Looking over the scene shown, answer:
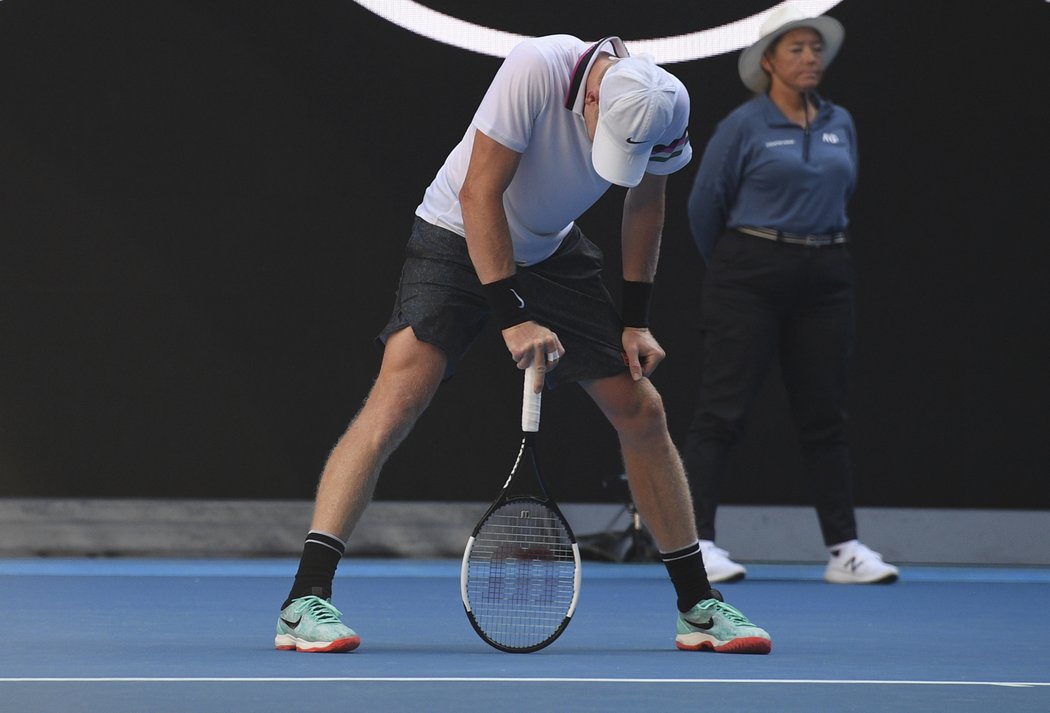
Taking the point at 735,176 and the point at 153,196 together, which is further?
the point at 153,196

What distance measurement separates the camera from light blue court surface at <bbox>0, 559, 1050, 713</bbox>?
300 centimetres

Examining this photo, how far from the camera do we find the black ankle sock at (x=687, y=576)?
3.88 metres

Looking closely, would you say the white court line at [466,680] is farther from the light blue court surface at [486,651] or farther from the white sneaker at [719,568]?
the white sneaker at [719,568]

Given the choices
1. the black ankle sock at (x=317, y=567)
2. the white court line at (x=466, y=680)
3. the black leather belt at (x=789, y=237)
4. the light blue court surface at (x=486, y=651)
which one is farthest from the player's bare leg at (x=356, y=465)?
the black leather belt at (x=789, y=237)

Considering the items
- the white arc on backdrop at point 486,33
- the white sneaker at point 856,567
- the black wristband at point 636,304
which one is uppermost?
the white arc on backdrop at point 486,33

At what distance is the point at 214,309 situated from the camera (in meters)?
6.23

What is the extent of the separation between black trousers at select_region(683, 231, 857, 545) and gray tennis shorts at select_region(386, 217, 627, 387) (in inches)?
76.2

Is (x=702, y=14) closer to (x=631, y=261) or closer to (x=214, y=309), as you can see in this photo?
(x=214, y=309)

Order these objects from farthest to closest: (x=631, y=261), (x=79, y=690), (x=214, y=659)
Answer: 1. (x=631, y=261)
2. (x=214, y=659)
3. (x=79, y=690)

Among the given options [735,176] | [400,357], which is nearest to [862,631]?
[400,357]

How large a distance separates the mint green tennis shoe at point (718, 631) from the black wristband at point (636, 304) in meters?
0.62

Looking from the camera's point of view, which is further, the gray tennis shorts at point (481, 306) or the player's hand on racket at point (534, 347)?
the gray tennis shorts at point (481, 306)

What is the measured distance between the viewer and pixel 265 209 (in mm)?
6230

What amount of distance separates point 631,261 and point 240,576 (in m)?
2.33
